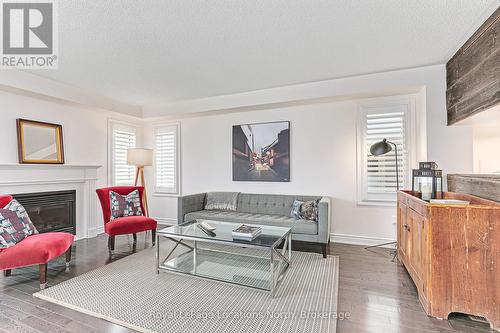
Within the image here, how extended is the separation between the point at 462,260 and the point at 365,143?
227 cm

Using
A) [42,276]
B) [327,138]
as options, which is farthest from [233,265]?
[327,138]

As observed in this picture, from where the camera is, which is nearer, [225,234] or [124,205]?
[225,234]

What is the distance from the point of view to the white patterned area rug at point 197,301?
1958 millimetres

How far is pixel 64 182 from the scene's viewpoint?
4172 mm

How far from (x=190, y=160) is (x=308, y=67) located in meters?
3.13

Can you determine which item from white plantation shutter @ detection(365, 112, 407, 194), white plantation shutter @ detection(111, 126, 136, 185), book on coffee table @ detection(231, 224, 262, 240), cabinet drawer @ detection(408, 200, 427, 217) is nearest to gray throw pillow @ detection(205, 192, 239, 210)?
book on coffee table @ detection(231, 224, 262, 240)

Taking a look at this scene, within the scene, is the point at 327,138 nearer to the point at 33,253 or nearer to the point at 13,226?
the point at 33,253

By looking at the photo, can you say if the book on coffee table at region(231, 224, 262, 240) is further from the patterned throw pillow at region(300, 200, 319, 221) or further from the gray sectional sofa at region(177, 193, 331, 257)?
the patterned throw pillow at region(300, 200, 319, 221)

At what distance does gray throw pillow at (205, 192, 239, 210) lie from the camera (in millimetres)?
4595

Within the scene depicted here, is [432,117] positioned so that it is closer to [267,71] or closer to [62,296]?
[267,71]

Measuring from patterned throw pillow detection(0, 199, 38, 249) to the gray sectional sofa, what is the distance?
1930 mm

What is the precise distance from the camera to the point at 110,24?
2.33 m

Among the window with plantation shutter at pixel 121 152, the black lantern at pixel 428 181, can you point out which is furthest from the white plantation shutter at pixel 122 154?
the black lantern at pixel 428 181

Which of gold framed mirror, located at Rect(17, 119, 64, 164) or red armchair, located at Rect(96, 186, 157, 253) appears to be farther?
gold framed mirror, located at Rect(17, 119, 64, 164)
